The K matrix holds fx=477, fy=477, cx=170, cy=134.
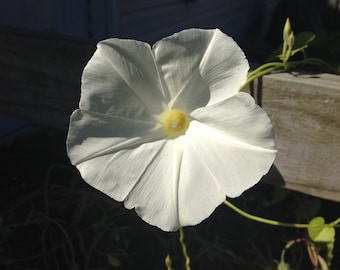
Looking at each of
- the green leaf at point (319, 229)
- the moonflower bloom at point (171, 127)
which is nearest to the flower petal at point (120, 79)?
the moonflower bloom at point (171, 127)

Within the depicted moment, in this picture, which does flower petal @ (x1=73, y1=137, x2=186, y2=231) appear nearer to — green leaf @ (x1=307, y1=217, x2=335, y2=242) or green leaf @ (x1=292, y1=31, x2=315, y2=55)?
green leaf @ (x1=292, y1=31, x2=315, y2=55)

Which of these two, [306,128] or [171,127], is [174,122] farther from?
[306,128]

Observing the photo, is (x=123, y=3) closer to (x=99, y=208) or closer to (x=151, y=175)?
(x=99, y=208)

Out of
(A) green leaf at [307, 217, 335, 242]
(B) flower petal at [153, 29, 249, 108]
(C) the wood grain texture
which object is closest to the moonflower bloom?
(B) flower petal at [153, 29, 249, 108]

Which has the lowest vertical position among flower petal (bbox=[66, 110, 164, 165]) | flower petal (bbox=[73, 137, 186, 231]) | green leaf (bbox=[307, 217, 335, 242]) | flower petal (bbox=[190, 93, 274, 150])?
green leaf (bbox=[307, 217, 335, 242])

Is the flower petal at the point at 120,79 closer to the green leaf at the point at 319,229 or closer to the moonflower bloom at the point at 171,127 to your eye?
the moonflower bloom at the point at 171,127

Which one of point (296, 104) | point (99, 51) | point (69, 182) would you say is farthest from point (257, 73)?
point (69, 182)
